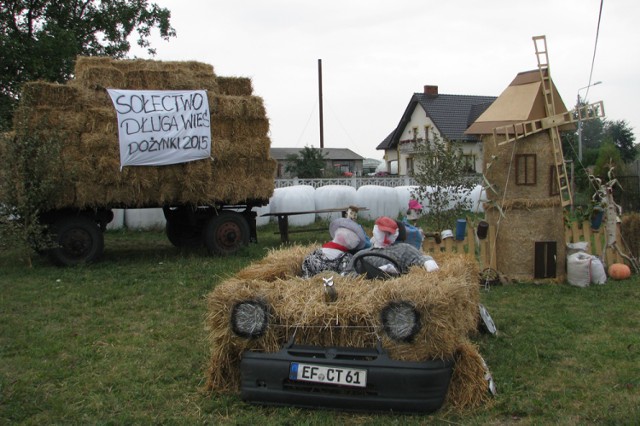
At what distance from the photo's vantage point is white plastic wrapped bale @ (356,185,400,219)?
19250 mm

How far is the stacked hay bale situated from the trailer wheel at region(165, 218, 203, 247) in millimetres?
1493

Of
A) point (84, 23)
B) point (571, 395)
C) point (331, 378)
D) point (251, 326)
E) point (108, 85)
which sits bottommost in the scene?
point (571, 395)

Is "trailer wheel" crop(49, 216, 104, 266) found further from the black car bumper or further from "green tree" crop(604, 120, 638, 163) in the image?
"green tree" crop(604, 120, 638, 163)

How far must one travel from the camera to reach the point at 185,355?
5.71 m

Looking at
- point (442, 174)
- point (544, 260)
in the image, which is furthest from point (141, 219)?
point (544, 260)

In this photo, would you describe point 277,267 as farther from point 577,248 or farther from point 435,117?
point 435,117

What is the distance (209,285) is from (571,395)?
5.65 metres

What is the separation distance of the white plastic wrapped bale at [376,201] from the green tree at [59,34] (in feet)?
32.1

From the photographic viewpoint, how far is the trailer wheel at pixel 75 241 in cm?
1077

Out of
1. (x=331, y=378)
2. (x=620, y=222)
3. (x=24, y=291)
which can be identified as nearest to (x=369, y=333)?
(x=331, y=378)

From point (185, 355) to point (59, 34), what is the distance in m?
16.2

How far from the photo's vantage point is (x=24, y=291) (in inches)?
345

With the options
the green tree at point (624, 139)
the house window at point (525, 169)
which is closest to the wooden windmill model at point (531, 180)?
the house window at point (525, 169)

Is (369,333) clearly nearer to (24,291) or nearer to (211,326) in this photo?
(211,326)
